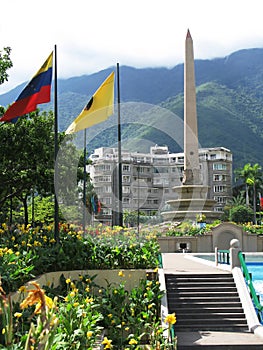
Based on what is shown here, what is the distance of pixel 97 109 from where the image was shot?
1553 cm

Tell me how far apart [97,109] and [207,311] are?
6835 mm

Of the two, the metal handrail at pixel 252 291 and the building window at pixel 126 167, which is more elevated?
the building window at pixel 126 167

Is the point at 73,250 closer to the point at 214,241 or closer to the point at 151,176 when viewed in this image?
the point at 214,241

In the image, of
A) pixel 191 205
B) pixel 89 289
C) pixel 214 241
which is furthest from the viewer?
pixel 191 205

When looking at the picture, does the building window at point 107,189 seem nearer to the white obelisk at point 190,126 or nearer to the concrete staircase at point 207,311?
the white obelisk at point 190,126

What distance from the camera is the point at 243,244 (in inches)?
1197

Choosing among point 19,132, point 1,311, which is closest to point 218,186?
point 19,132

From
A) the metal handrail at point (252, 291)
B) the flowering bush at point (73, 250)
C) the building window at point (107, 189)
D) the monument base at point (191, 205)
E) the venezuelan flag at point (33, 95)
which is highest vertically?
the building window at point (107, 189)

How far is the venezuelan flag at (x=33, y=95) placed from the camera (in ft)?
45.0

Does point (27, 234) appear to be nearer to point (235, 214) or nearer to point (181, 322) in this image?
point (181, 322)

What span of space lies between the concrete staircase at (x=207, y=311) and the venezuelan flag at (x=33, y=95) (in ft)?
18.9

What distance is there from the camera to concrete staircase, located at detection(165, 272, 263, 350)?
10273 mm

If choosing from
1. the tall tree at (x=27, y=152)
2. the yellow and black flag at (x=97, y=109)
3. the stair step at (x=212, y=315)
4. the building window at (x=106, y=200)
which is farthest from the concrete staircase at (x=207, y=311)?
the building window at (x=106, y=200)

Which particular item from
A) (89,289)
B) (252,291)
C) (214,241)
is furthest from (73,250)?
(214,241)
